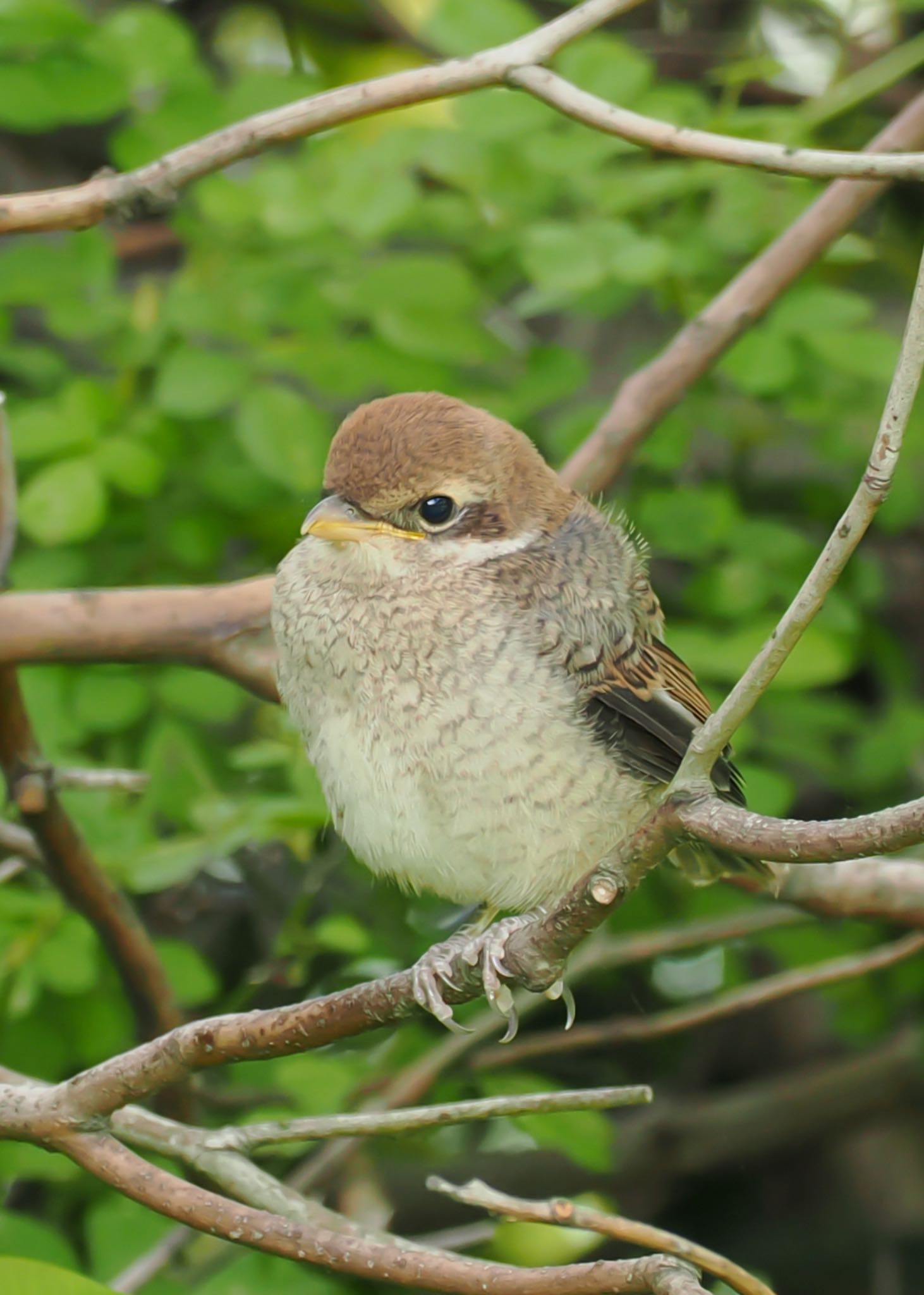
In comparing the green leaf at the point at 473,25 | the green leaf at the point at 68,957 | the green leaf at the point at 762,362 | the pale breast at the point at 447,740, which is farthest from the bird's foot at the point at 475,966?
the green leaf at the point at 473,25

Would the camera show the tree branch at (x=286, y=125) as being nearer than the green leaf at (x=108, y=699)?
Yes

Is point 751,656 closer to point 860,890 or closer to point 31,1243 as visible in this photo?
point 860,890

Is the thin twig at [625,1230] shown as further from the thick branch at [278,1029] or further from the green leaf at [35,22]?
the green leaf at [35,22]

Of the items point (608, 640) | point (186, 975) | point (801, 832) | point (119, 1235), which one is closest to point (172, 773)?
point (186, 975)

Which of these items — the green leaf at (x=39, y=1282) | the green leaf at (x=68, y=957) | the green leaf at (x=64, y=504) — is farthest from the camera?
the green leaf at (x=64, y=504)

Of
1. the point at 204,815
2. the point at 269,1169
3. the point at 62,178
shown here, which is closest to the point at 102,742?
the point at 204,815

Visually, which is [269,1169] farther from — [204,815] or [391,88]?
[391,88]

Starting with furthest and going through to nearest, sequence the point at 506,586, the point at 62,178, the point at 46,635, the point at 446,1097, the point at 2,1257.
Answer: the point at 62,178
the point at 446,1097
the point at 46,635
the point at 506,586
the point at 2,1257
